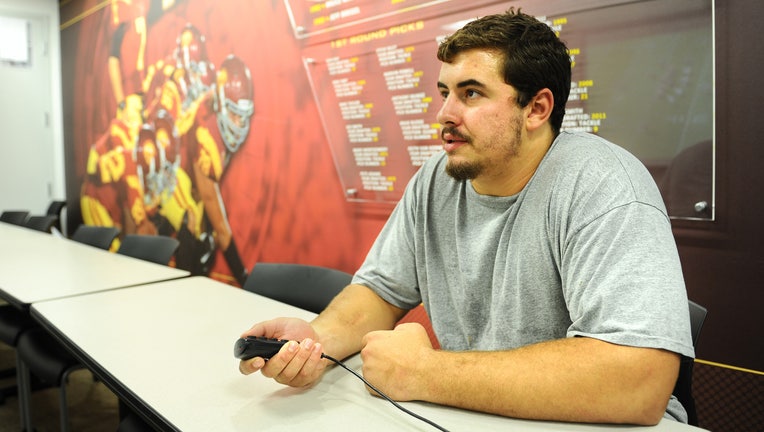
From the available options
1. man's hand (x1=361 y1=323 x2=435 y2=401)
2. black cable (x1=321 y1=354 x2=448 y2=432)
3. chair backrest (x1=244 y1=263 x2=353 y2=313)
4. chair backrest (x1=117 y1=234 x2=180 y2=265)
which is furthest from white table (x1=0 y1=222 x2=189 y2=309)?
man's hand (x1=361 y1=323 x2=435 y2=401)

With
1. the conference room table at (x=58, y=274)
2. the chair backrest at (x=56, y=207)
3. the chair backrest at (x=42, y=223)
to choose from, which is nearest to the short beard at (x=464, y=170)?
the conference room table at (x=58, y=274)

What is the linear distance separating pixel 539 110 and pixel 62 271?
2028mm

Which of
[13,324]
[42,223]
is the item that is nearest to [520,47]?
[13,324]

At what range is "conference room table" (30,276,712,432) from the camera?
89 cm

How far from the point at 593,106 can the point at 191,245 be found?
319 cm

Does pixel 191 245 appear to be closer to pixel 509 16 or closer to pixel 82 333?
pixel 82 333

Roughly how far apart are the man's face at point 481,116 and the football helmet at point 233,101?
2513 millimetres

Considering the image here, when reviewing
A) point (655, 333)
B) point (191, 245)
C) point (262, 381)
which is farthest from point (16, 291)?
point (191, 245)

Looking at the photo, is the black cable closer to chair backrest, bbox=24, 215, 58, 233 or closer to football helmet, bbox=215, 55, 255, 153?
football helmet, bbox=215, 55, 255, 153

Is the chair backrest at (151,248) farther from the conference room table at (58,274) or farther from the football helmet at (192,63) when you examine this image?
the football helmet at (192,63)

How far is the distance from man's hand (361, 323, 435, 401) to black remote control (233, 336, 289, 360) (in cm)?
16

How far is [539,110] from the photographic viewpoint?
1.19 metres

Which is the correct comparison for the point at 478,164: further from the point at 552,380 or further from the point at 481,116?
the point at 552,380

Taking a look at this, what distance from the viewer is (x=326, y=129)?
2992mm
